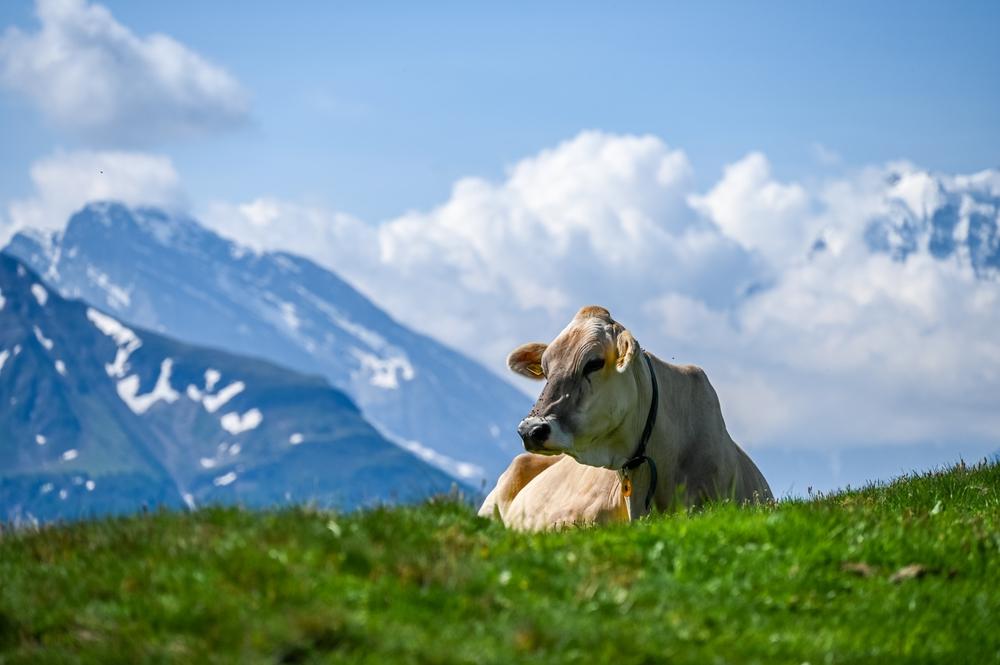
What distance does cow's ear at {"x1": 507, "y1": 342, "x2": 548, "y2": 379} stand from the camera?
18969 mm

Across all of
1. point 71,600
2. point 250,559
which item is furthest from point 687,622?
point 71,600

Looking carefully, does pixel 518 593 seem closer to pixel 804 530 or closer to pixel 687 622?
pixel 687 622

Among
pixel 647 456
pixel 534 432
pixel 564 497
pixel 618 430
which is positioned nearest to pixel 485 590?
pixel 534 432

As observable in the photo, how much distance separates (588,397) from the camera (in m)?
17.8

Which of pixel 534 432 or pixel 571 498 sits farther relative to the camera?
pixel 571 498

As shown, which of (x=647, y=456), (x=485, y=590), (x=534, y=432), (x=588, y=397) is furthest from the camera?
(x=647, y=456)

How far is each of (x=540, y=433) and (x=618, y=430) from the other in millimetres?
1358

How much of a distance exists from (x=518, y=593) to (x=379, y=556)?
39.0 inches

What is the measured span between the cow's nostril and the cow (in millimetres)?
12

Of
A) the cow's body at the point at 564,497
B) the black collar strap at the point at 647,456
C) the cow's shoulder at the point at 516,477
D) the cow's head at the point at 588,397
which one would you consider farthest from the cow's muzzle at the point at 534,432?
the cow's shoulder at the point at 516,477

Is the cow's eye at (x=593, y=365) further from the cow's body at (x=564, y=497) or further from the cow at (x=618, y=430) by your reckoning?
the cow's body at (x=564, y=497)

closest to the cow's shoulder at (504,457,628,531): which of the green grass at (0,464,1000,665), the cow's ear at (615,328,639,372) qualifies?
the cow's ear at (615,328,639,372)

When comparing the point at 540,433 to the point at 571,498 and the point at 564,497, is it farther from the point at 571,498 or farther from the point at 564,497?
the point at 564,497

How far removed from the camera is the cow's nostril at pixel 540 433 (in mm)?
17312
